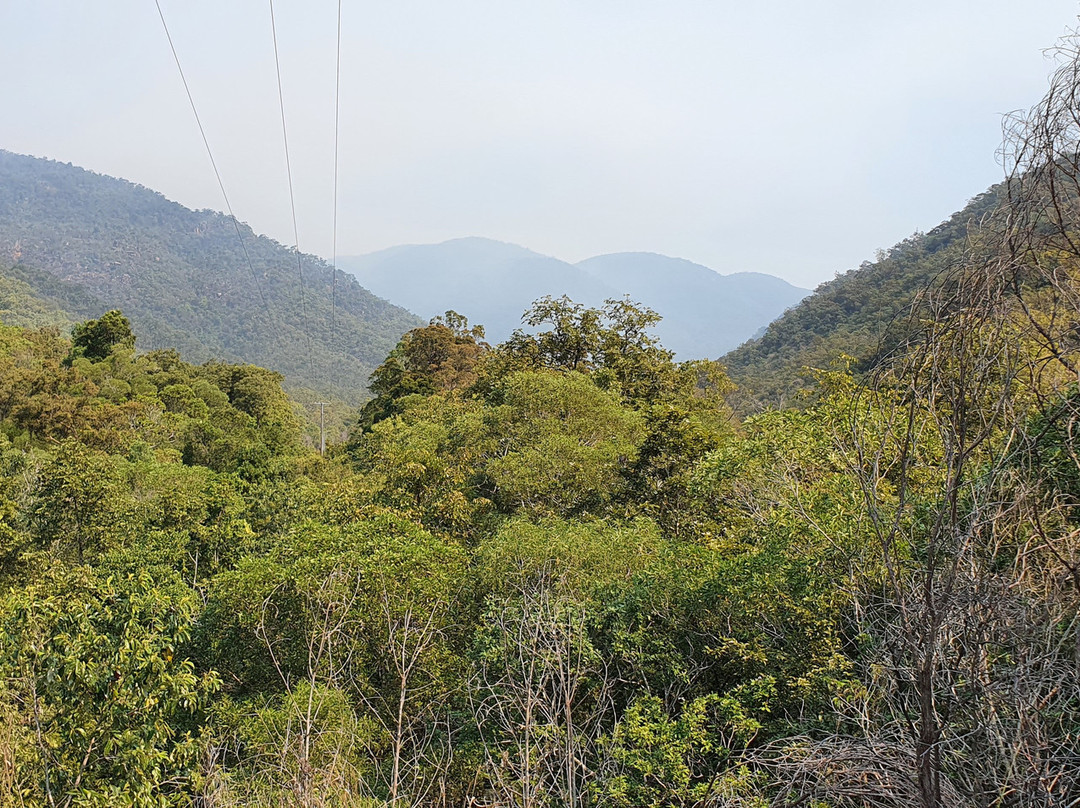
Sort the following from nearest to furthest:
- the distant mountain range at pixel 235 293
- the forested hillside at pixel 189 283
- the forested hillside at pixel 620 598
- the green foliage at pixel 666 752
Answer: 1. the forested hillside at pixel 620 598
2. the green foliage at pixel 666 752
3. the distant mountain range at pixel 235 293
4. the forested hillside at pixel 189 283

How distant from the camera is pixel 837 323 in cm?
3828

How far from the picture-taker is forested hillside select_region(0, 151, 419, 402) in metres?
77.8

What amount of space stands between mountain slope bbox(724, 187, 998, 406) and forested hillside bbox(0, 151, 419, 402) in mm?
Result: 44933

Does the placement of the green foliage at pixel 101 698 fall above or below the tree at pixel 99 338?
below

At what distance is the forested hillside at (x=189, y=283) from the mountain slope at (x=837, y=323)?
44.9 metres

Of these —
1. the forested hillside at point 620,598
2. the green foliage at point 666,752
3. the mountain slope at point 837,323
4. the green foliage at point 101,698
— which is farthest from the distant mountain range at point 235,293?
the green foliage at point 101,698

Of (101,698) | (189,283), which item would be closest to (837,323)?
(101,698)

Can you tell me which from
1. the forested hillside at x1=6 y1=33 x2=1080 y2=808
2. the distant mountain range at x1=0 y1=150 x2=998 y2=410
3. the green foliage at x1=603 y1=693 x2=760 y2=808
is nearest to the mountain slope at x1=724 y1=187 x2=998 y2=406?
the distant mountain range at x1=0 y1=150 x2=998 y2=410

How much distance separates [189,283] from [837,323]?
91.8 meters

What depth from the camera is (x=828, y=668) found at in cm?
495

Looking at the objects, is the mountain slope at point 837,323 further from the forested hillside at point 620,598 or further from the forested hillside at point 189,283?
the forested hillside at point 189,283

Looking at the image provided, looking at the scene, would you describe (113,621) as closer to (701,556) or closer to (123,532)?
(701,556)

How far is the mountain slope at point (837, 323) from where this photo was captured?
101 ft

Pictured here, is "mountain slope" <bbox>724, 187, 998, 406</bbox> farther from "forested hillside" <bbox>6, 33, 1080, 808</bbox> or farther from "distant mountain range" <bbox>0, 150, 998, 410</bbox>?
"forested hillside" <bbox>6, 33, 1080, 808</bbox>
